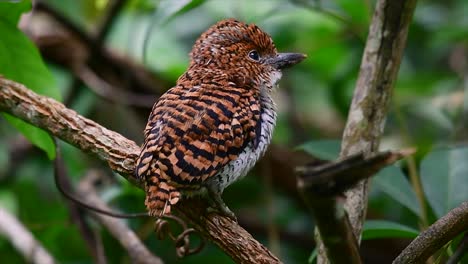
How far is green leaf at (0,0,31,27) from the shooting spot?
255cm

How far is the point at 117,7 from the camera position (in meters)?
4.19

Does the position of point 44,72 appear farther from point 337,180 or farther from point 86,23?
point 86,23

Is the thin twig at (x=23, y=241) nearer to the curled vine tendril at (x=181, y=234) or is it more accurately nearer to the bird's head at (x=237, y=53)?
the bird's head at (x=237, y=53)

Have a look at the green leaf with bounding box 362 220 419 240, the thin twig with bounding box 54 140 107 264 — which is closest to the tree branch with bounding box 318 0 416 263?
the green leaf with bounding box 362 220 419 240

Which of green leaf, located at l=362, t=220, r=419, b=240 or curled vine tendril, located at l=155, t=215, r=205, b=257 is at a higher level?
green leaf, located at l=362, t=220, r=419, b=240

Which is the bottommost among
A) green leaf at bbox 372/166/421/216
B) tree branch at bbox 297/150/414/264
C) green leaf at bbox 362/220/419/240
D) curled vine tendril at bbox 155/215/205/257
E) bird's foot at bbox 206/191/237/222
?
curled vine tendril at bbox 155/215/205/257

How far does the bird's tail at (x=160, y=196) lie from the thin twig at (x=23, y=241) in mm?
1286

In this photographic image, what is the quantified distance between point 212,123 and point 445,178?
0.89 metres

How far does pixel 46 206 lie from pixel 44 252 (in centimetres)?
90

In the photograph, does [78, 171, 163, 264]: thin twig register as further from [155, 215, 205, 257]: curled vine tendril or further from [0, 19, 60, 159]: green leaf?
[155, 215, 205, 257]: curled vine tendril

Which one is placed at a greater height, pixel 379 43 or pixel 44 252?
pixel 379 43

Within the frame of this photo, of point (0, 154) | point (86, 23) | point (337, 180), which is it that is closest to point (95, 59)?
point (86, 23)

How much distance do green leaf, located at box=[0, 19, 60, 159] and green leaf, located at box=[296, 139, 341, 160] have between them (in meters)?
0.89

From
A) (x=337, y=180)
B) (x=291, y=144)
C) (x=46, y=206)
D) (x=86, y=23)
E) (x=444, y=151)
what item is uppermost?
(x=337, y=180)
